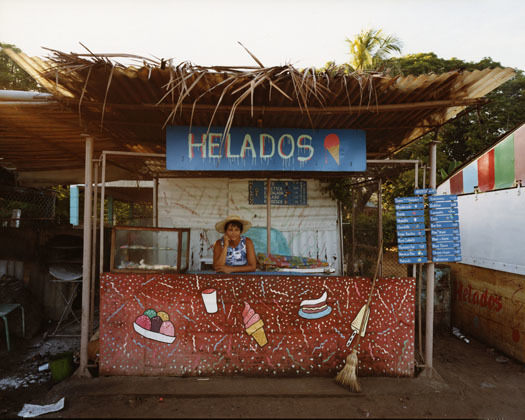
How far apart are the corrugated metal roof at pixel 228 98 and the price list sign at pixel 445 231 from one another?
108cm

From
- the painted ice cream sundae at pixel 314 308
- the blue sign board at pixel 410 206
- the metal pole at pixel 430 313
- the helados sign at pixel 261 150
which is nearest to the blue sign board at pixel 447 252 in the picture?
the metal pole at pixel 430 313

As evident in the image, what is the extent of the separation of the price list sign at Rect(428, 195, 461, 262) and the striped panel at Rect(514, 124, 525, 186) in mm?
1877

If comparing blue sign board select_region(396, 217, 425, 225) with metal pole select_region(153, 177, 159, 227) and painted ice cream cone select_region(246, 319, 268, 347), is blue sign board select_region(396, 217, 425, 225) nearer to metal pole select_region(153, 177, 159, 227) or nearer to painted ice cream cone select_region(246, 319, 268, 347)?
painted ice cream cone select_region(246, 319, 268, 347)

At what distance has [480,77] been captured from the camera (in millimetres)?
3041

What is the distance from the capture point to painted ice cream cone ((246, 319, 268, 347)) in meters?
3.80

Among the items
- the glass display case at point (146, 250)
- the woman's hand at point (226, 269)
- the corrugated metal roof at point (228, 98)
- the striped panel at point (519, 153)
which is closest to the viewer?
the corrugated metal roof at point (228, 98)

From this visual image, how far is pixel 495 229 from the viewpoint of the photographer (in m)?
5.26

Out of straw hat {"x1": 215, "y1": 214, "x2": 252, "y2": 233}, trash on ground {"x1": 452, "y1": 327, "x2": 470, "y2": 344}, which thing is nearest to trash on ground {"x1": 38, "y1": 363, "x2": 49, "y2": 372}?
straw hat {"x1": 215, "y1": 214, "x2": 252, "y2": 233}

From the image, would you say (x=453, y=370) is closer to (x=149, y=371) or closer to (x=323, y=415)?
(x=323, y=415)

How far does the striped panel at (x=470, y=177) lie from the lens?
5.89 meters

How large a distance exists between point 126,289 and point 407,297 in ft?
11.4

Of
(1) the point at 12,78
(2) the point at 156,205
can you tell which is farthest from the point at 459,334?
(1) the point at 12,78

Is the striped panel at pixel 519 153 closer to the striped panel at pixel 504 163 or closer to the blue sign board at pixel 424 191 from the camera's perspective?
the striped panel at pixel 504 163

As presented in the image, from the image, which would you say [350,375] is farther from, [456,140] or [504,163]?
[456,140]
